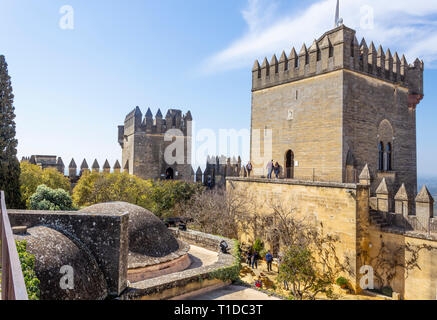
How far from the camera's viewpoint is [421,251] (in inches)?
490

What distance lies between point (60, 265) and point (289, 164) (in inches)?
650

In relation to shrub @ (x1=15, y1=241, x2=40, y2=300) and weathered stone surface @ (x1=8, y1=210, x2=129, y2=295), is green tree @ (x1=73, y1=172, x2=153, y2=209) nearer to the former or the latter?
weathered stone surface @ (x1=8, y1=210, x2=129, y2=295)

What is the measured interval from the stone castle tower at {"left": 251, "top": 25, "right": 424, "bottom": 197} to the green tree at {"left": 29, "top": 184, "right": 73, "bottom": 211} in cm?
1302

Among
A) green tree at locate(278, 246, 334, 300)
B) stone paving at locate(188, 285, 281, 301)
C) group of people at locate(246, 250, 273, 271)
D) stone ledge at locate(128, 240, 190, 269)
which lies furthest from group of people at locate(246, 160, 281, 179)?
stone paving at locate(188, 285, 281, 301)

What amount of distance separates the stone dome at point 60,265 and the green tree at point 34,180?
13129 millimetres

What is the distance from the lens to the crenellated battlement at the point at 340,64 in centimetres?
1703

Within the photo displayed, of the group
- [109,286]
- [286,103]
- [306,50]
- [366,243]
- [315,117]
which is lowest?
[366,243]

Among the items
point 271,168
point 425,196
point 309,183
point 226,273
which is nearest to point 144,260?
point 226,273

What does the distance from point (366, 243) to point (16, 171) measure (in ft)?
58.0

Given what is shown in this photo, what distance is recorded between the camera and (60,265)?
5699 mm

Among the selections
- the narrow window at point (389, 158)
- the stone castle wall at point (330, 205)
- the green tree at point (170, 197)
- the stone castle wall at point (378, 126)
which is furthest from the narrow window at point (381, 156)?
the green tree at point (170, 197)

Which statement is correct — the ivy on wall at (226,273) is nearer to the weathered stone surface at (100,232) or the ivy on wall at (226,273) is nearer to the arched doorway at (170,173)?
the weathered stone surface at (100,232)
